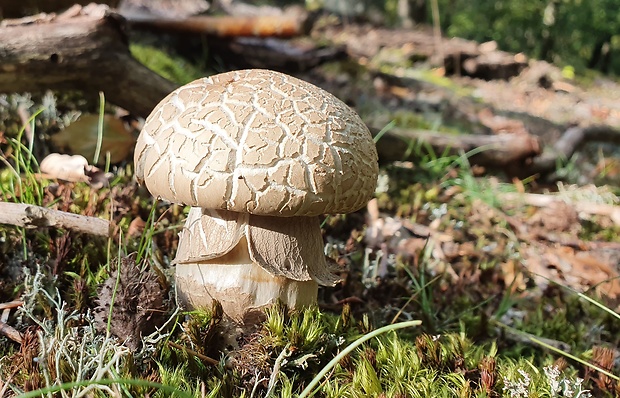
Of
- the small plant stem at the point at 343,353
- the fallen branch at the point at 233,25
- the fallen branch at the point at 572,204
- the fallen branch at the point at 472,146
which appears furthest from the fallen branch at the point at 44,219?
the fallen branch at the point at 233,25

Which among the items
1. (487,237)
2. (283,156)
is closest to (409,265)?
(487,237)

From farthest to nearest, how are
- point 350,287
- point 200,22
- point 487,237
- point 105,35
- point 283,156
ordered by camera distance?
point 200,22, point 487,237, point 105,35, point 350,287, point 283,156

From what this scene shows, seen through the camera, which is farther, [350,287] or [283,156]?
[350,287]

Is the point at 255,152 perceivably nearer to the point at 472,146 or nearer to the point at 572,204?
the point at 472,146

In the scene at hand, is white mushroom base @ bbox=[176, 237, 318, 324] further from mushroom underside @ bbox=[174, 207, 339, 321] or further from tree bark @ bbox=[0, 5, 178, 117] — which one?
tree bark @ bbox=[0, 5, 178, 117]

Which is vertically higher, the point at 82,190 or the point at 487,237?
the point at 82,190

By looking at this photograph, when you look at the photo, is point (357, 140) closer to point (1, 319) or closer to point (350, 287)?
point (350, 287)

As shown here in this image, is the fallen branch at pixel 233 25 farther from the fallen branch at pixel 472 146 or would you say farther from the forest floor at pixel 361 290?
the fallen branch at pixel 472 146
